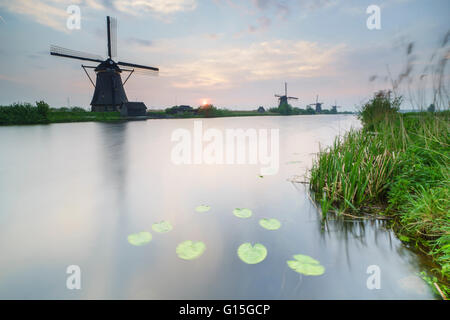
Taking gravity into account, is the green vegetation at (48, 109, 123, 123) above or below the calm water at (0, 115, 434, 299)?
above

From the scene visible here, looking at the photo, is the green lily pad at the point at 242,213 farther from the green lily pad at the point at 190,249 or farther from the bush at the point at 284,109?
the bush at the point at 284,109

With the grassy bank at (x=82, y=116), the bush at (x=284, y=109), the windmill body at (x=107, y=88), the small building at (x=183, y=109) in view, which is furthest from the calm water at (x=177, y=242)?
the bush at (x=284, y=109)

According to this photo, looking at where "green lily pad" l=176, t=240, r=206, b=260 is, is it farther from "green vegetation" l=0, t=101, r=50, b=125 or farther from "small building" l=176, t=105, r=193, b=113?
"small building" l=176, t=105, r=193, b=113

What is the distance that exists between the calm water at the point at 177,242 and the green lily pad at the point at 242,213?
0.27ft

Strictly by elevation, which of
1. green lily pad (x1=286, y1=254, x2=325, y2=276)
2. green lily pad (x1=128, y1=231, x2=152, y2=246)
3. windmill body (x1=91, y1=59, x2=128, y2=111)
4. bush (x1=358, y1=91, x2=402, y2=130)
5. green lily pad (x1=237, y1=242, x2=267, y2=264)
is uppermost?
windmill body (x1=91, y1=59, x2=128, y2=111)

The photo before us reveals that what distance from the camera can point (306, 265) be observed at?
1.96 metres

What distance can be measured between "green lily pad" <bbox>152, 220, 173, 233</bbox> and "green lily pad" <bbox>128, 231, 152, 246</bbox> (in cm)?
13

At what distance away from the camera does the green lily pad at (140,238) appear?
7.51 ft

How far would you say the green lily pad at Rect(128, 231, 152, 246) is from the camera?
2289mm

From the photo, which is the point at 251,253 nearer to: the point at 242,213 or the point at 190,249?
the point at 190,249

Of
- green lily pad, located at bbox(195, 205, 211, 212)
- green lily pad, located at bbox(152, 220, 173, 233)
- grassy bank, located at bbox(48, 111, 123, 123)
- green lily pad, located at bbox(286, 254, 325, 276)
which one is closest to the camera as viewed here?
green lily pad, located at bbox(286, 254, 325, 276)

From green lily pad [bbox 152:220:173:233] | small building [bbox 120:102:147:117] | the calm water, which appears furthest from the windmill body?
green lily pad [bbox 152:220:173:233]

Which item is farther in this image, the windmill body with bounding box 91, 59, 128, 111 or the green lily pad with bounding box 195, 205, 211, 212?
the windmill body with bounding box 91, 59, 128, 111
